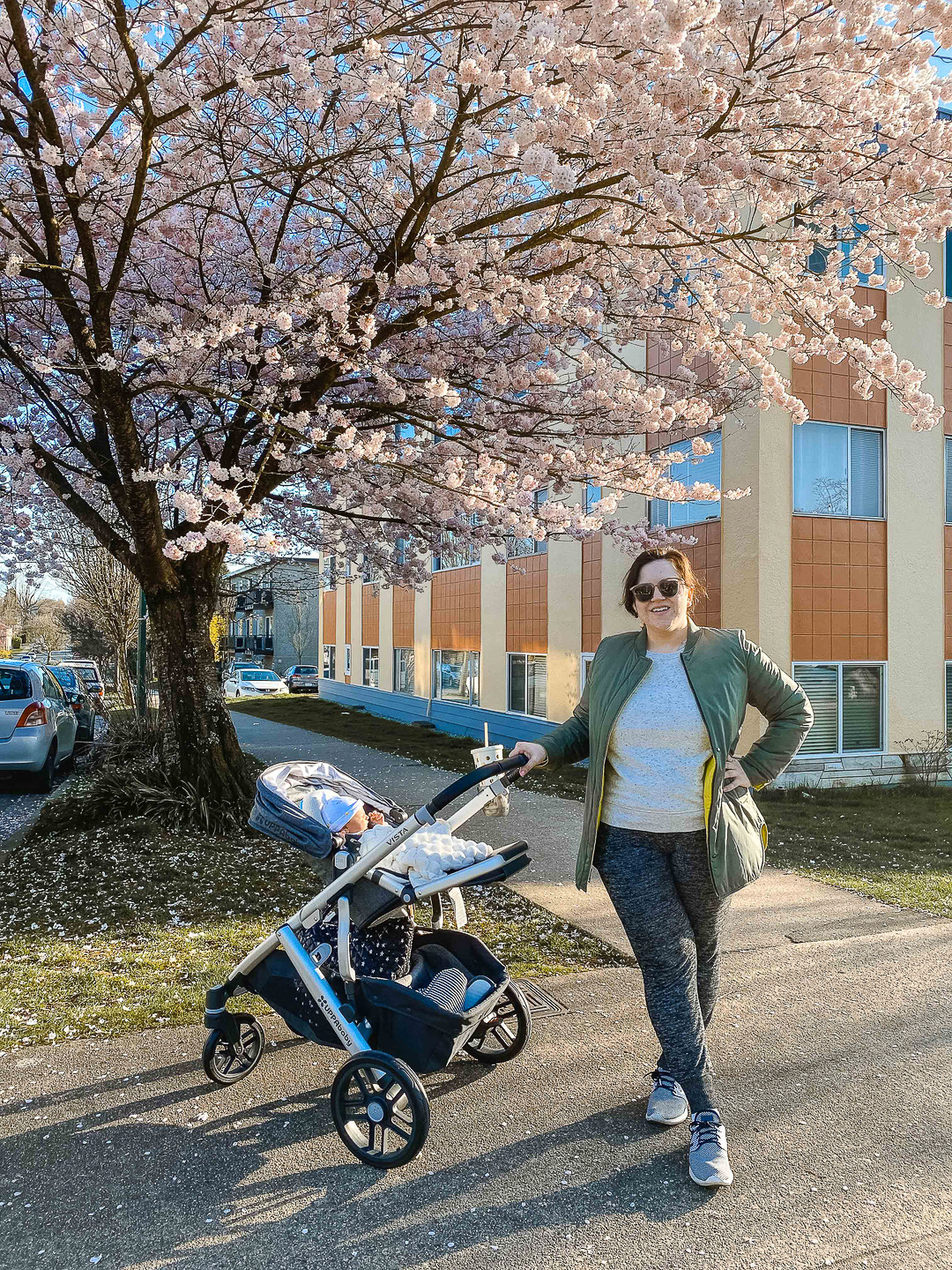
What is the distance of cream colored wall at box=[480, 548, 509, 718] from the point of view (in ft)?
58.6

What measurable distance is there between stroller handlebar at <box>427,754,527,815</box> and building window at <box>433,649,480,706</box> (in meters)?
16.0

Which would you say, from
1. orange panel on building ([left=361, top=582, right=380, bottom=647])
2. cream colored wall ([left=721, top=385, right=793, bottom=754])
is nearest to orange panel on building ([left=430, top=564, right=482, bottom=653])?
orange panel on building ([left=361, top=582, right=380, bottom=647])

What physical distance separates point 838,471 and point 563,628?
5.36 metres

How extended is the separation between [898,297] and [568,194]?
8.27 m

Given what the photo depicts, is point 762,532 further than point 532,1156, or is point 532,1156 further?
point 762,532

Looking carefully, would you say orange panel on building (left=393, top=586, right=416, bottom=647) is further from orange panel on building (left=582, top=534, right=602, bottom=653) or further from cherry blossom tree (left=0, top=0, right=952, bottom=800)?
cherry blossom tree (left=0, top=0, right=952, bottom=800)

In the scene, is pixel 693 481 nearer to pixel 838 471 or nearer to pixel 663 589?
pixel 838 471

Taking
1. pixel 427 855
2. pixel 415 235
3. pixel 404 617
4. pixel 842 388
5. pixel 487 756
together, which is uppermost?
pixel 842 388

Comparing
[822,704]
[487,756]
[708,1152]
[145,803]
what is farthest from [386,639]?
[708,1152]

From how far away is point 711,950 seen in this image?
3.21 metres

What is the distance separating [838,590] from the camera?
11.3 m

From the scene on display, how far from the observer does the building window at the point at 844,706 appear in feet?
37.2

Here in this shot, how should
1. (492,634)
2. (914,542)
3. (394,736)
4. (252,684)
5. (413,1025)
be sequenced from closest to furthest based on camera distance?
(413,1025), (914,542), (492,634), (394,736), (252,684)

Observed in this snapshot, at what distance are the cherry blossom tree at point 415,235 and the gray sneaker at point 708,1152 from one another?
419 centimetres
